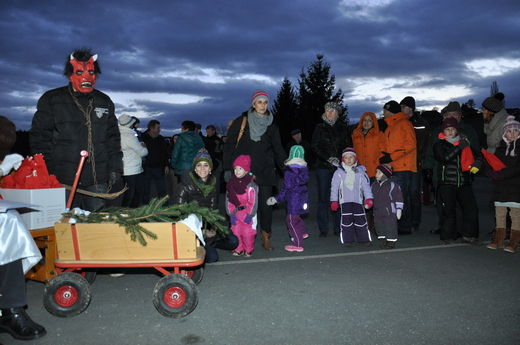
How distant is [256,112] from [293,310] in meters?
3.36

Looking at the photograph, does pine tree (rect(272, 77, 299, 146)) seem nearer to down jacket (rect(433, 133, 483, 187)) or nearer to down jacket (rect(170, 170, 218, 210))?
down jacket (rect(433, 133, 483, 187))

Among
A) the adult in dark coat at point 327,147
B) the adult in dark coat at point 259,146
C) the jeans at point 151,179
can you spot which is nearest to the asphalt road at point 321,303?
the adult in dark coat at point 259,146

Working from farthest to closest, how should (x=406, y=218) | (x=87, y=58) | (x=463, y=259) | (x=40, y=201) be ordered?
(x=406, y=218) → (x=463, y=259) → (x=87, y=58) → (x=40, y=201)

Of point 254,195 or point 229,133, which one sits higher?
point 229,133

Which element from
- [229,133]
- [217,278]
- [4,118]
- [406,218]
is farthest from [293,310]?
[406,218]

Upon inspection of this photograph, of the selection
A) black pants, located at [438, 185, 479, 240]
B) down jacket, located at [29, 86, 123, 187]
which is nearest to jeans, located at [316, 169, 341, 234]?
black pants, located at [438, 185, 479, 240]

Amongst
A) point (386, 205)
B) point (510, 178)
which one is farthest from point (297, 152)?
point (510, 178)

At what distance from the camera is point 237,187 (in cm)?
624

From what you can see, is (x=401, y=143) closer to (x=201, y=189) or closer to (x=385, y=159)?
(x=385, y=159)

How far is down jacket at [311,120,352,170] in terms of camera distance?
24.7ft

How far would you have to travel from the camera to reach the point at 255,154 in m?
6.66

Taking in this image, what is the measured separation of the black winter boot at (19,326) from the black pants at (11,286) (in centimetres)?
11

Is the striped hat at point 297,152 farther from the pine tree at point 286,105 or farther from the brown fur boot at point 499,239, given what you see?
the pine tree at point 286,105

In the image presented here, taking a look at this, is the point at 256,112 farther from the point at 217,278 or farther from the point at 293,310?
the point at 293,310
